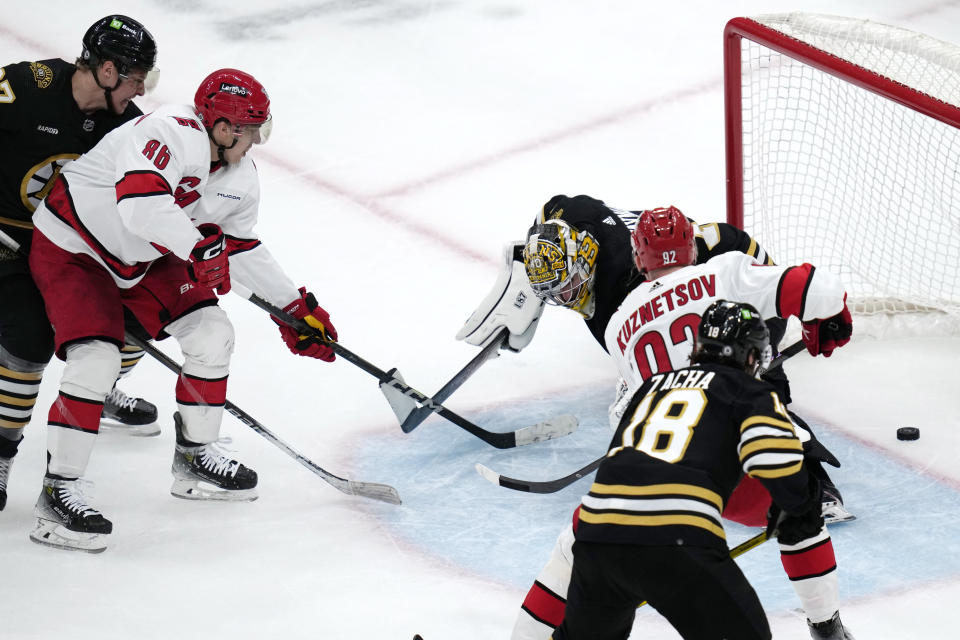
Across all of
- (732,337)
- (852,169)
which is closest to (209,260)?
(732,337)

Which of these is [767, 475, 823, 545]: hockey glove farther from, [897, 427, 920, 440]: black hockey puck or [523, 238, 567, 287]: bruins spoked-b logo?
[897, 427, 920, 440]: black hockey puck

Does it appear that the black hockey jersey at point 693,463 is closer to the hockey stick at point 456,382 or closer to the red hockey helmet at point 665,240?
the red hockey helmet at point 665,240

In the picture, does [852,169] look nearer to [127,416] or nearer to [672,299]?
[672,299]

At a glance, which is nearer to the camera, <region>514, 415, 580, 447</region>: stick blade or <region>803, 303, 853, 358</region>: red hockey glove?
<region>803, 303, 853, 358</region>: red hockey glove

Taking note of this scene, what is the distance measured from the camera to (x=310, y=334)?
144 inches

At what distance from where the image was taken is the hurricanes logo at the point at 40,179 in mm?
3412

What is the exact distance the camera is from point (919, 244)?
4422 millimetres

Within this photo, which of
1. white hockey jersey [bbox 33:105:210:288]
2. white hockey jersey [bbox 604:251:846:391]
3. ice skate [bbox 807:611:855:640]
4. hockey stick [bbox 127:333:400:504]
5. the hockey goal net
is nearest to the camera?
ice skate [bbox 807:611:855:640]

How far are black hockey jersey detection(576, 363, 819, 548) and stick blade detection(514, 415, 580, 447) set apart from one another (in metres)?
1.39

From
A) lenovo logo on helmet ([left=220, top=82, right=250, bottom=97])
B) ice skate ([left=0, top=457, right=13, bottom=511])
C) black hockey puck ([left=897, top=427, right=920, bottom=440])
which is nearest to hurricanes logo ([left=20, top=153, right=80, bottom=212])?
lenovo logo on helmet ([left=220, top=82, right=250, bottom=97])

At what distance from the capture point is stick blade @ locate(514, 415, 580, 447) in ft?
12.5

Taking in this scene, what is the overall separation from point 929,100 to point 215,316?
192cm

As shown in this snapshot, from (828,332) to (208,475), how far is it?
1.57m

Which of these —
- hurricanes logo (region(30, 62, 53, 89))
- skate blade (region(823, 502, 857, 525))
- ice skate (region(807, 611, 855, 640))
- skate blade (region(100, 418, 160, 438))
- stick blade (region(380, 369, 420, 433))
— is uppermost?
hurricanes logo (region(30, 62, 53, 89))
